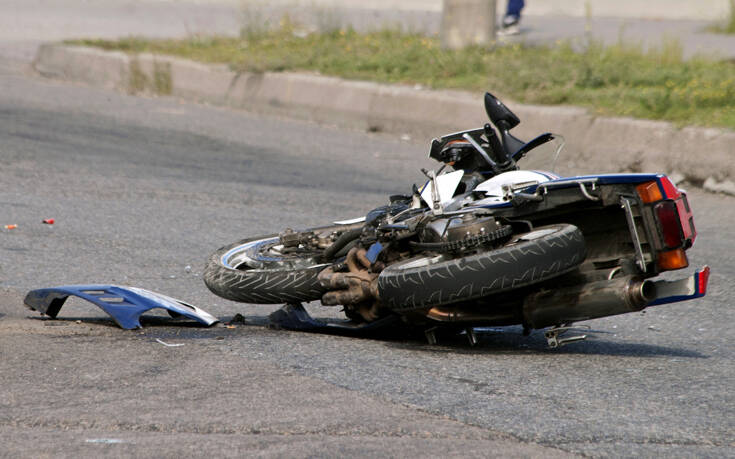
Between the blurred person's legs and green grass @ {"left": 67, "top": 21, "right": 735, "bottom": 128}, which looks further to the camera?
the blurred person's legs

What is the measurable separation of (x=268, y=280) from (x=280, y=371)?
105 centimetres

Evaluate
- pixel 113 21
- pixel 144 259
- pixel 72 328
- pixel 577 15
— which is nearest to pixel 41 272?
pixel 144 259

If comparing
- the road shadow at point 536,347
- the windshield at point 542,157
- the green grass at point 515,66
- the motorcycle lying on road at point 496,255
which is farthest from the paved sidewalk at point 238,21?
the motorcycle lying on road at point 496,255

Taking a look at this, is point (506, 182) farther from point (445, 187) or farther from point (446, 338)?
point (446, 338)

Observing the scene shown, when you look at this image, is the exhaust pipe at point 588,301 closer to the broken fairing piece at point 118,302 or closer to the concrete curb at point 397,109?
the broken fairing piece at point 118,302

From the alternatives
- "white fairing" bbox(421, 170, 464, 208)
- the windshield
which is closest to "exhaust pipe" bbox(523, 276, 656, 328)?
"white fairing" bbox(421, 170, 464, 208)

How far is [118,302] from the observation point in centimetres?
556

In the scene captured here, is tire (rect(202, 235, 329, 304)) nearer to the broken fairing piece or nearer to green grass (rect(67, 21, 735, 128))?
the broken fairing piece

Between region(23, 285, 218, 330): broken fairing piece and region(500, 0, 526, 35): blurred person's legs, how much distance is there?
1398cm

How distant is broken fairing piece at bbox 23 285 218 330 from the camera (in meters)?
5.42

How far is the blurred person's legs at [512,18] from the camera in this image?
18.5m

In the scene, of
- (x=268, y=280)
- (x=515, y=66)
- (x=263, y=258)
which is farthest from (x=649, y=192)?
(x=515, y=66)

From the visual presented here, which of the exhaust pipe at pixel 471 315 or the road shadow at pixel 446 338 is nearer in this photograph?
the exhaust pipe at pixel 471 315

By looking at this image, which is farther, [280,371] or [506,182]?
[506,182]
